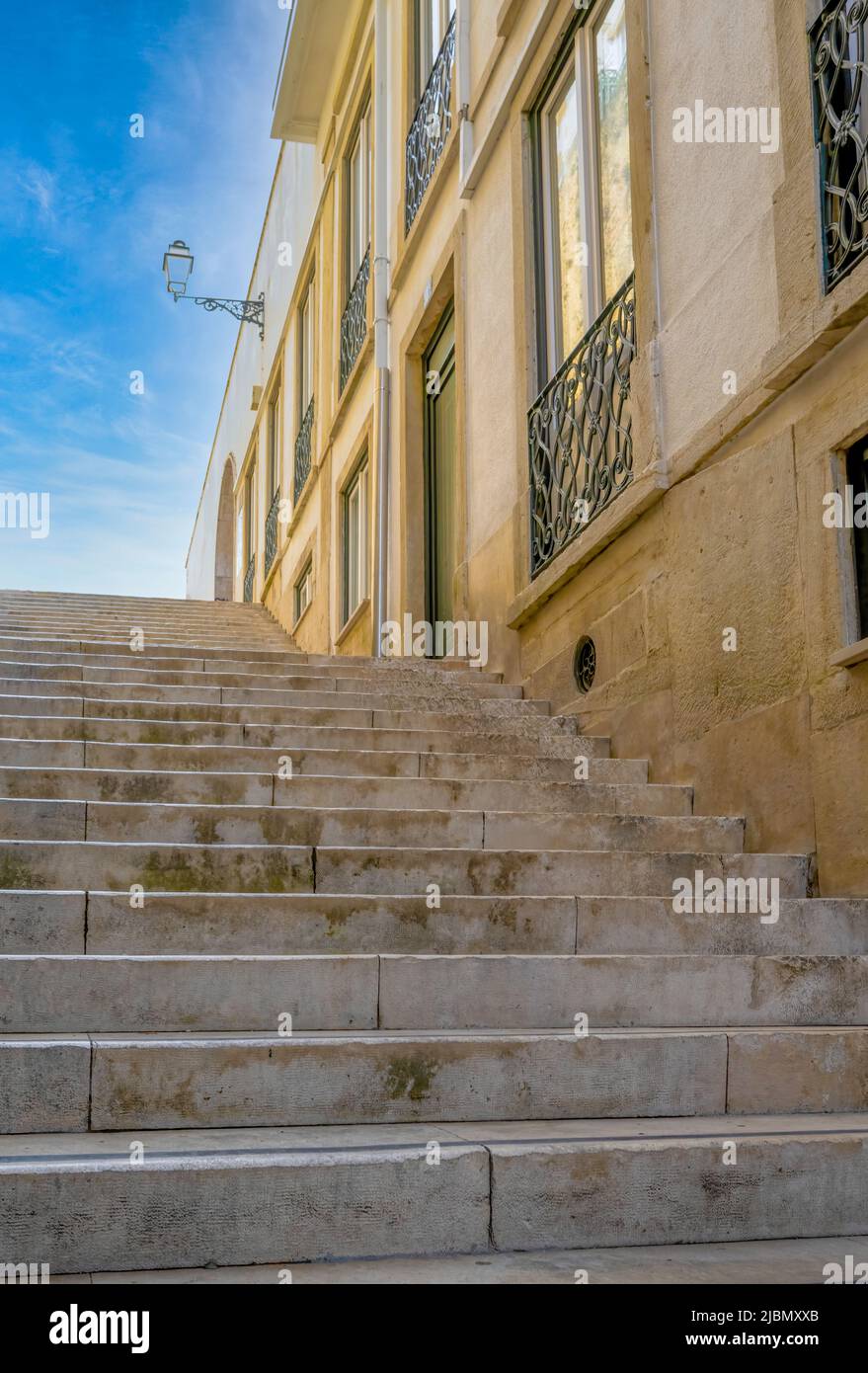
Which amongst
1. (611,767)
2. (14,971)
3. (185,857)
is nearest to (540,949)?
(185,857)

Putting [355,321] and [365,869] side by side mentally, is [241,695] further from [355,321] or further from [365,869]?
[355,321]

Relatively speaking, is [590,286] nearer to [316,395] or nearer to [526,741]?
[526,741]

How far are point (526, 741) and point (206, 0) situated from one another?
2941cm

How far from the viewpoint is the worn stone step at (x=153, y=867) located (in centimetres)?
380

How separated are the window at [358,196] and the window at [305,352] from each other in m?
2.50

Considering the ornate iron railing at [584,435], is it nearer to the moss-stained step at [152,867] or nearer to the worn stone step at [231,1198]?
the moss-stained step at [152,867]

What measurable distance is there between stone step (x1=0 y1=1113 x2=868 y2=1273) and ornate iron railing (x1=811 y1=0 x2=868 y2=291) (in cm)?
296

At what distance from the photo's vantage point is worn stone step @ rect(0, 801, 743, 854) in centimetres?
423

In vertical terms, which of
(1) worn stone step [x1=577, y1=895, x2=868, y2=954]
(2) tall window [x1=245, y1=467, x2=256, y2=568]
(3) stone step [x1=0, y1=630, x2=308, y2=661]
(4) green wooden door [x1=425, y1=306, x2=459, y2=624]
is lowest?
(1) worn stone step [x1=577, y1=895, x2=868, y2=954]

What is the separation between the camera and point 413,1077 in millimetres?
3000

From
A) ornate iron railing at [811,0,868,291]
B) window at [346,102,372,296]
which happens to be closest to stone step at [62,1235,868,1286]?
ornate iron railing at [811,0,868,291]

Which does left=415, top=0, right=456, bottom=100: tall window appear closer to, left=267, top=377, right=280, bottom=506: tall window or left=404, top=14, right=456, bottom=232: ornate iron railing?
left=404, top=14, right=456, bottom=232: ornate iron railing

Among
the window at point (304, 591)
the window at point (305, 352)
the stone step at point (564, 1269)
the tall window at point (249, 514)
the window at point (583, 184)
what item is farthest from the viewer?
the tall window at point (249, 514)

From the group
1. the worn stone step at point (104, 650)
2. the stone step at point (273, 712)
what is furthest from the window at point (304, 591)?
the stone step at point (273, 712)
